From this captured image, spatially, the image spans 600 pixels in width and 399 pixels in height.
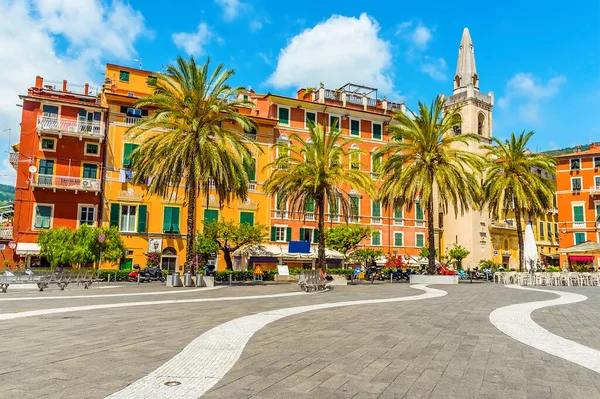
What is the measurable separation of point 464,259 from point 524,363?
53.8 m

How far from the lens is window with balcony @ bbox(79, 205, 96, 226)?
133ft

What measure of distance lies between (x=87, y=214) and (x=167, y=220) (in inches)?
245

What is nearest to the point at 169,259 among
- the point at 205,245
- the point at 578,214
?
the point at 205,245

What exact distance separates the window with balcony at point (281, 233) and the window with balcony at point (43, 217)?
18363mm

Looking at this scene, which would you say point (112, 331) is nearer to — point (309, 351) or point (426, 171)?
point (309, 351)

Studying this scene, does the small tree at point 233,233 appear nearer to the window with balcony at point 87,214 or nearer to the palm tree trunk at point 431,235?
the window with balcony at point 87,214

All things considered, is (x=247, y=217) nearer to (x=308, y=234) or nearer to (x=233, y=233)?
(x=308, y=234)

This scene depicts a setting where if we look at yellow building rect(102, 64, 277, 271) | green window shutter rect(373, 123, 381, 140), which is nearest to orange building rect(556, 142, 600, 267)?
green window shutter rect(373, 123, 381, 140)

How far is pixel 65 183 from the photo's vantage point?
39750 mm

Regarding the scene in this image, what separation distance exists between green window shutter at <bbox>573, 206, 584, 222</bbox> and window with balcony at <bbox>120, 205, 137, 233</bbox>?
48.9 metres

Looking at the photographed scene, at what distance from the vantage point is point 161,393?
17.3 ft

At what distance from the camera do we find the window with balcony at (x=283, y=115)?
160 ft

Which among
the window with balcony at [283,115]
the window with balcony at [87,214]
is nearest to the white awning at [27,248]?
the window with balcony at [87,214]

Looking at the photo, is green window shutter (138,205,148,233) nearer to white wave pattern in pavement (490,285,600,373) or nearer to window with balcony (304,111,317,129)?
window with balcony (304,111,317,129)
